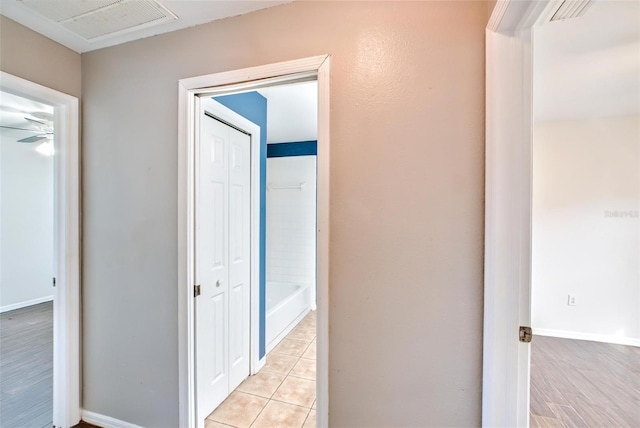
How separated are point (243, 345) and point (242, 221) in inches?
40.4

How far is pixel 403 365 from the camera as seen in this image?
1.10m

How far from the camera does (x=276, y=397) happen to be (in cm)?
193

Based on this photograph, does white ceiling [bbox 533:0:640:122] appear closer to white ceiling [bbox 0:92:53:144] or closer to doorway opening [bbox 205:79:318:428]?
doorway opening [bbox 205:79:318:428]

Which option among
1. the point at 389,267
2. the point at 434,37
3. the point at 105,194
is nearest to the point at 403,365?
the point at 389,267

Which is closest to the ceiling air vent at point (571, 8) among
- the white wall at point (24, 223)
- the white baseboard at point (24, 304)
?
the white wall at point (24, 223)

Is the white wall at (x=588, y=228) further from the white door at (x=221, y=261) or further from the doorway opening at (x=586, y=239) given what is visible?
the white door at (x=221, y=261)

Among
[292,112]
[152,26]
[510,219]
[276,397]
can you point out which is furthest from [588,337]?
[152,26]

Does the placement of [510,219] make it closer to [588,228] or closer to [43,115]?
[588,228]

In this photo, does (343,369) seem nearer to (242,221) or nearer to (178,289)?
(178,289)

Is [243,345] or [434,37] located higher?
[434,37]

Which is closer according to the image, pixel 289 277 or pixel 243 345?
pixel 243 345

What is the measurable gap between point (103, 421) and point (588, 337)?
455cm

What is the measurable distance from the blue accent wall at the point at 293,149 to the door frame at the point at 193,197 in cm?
248

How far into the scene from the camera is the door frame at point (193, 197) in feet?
3.85
